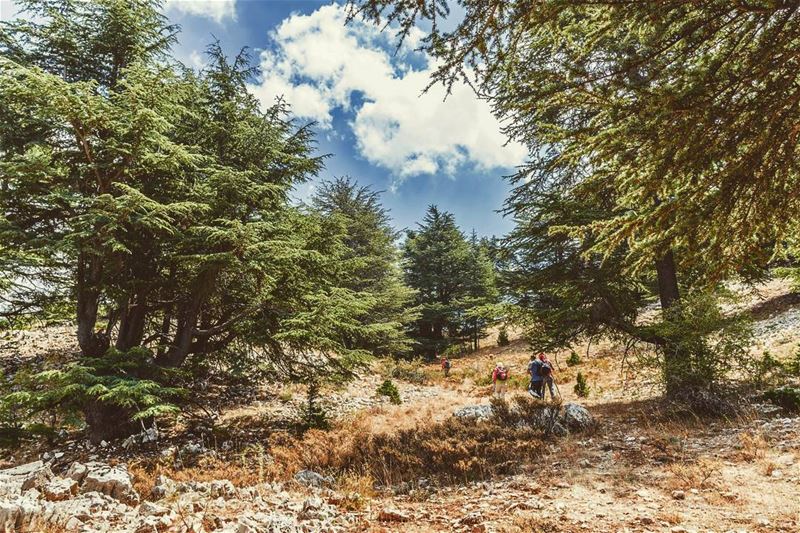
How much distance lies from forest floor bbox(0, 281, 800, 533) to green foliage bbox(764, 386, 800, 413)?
259mm

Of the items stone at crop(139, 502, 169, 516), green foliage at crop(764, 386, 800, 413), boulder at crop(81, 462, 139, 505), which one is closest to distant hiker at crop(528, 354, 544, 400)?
green foliage at crop(764, 386, 800, 413)

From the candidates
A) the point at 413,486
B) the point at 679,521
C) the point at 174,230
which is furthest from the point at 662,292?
the point at 174,230

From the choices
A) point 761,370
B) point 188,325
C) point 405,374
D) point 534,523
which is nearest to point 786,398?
point 761,370

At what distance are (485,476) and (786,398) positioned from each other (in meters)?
7.15

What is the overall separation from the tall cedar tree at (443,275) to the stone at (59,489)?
1031 inches

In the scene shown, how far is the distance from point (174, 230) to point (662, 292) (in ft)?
44.2

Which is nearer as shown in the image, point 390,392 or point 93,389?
point 93,389

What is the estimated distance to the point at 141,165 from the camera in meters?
8.89

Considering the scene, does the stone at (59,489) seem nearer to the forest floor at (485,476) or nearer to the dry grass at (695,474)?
the forest floor at (485,476)

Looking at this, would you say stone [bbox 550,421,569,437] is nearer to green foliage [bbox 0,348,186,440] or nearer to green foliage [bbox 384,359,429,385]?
green foliage [bbox 0,348,186,440]

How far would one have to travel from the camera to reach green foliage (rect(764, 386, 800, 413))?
8.24 m

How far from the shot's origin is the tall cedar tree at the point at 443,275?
103 ft

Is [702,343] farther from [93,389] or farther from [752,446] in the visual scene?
[93,389]

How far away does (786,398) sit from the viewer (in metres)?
8.48
